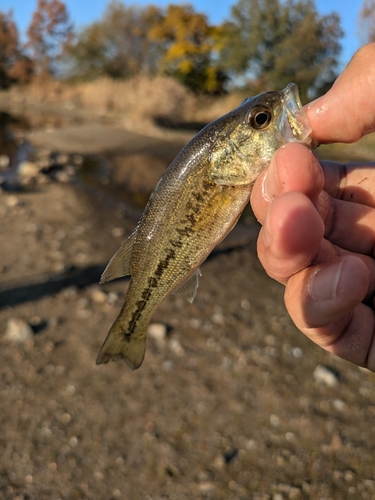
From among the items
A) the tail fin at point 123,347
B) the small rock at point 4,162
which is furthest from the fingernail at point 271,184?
the small rock at point 4,162

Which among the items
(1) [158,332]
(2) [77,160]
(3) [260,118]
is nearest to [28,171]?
(2) [77,160]

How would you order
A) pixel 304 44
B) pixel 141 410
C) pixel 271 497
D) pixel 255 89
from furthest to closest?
1. pixel 255 89
2. pixel 304 44
3. pixel 141 410
4. pixel 271 497

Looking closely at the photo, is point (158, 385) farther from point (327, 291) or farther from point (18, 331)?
point (327, 291)

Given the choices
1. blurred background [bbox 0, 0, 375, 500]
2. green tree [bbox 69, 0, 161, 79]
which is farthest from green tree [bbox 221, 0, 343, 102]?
blurred background [bbox 0, 0, 375, 500]

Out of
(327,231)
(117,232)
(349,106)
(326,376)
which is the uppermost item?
(349,106)

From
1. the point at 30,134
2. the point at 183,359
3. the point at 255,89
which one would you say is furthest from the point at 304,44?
the point at 183,359

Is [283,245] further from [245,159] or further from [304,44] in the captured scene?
[304,44]

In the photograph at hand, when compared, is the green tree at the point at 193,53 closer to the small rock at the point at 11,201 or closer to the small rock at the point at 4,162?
the small rock at the point at 4,162
